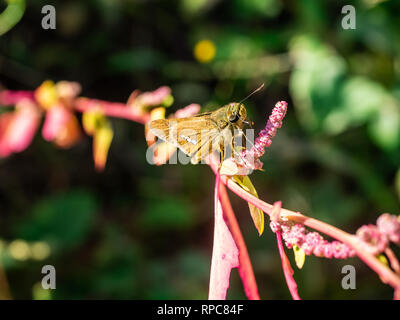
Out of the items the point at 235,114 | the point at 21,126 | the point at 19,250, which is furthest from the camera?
the point at 19,250

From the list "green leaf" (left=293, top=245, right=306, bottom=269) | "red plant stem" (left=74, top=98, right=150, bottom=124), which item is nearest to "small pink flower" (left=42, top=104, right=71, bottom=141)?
"red plant stem" (left=74, top=98, right=150, bottom=124)

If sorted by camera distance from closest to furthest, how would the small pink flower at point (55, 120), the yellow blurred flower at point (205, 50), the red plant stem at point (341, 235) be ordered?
the red plant stem at point (341, 235) → the small pink flower at point (55, 120) → the yellow blurred flower at point (205, 50)

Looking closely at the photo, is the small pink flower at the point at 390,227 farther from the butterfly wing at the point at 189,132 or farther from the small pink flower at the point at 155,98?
the small pink flower at the point at 155,98

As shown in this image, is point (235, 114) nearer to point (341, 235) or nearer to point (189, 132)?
point (189, 132)


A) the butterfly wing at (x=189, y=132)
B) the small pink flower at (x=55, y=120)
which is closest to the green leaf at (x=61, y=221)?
the small pink flower at (x=55, y=120)

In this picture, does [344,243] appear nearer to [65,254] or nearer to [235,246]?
[235,246]

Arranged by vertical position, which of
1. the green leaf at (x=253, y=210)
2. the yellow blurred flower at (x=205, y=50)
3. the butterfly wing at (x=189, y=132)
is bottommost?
the green leaf at (x=253, y=210)

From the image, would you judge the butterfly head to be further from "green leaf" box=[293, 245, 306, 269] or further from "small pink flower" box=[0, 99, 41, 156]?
"small pink flower" box=[0, 99, 41, 156]

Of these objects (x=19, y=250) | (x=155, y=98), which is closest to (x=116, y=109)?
(x=155, y=98)
